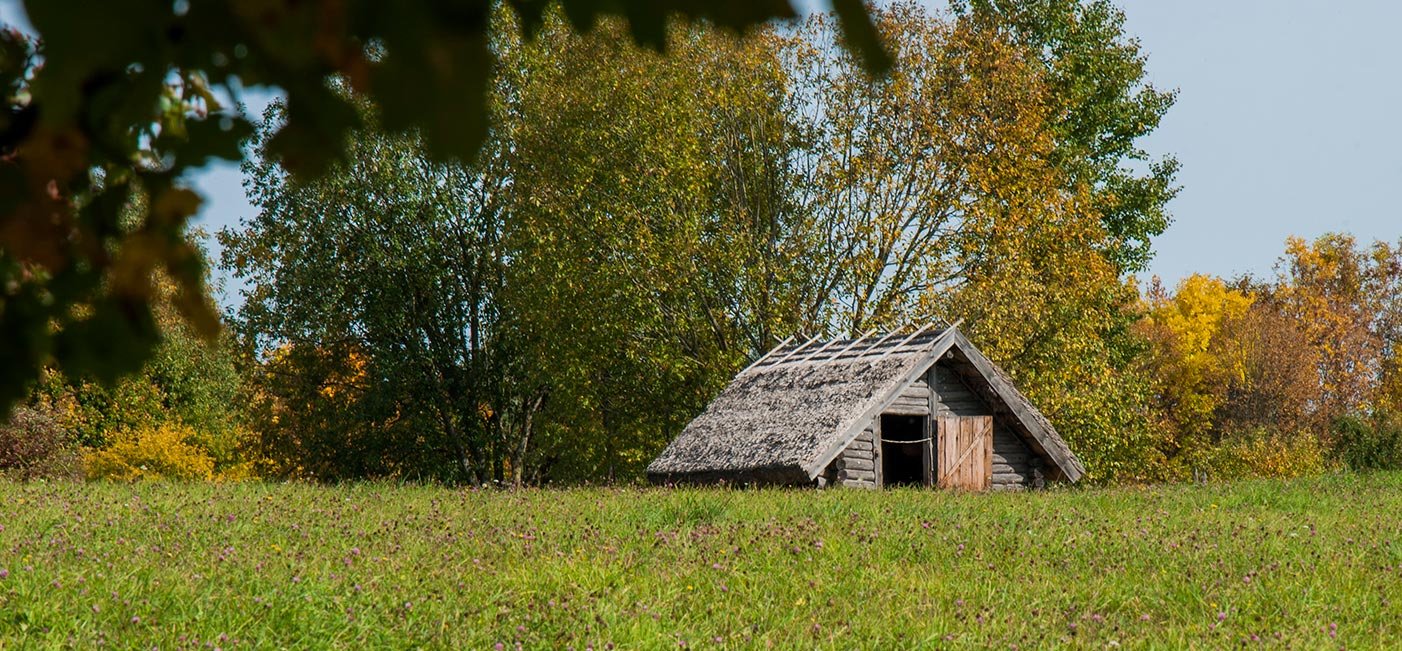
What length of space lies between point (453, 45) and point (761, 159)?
2845cm

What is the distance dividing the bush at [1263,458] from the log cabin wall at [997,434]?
17.6m

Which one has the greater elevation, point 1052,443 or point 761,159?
point 761,159

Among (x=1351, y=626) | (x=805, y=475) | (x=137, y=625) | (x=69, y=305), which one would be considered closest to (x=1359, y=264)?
(x=805, y=475)

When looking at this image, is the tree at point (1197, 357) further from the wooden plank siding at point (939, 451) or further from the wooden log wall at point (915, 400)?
the wooden log wall at point (915, 400)

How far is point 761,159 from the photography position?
97.9 feet

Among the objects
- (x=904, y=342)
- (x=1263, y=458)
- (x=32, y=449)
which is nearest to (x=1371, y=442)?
(x=1263, y=458)

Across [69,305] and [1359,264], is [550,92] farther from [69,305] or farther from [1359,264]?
[1359,264]

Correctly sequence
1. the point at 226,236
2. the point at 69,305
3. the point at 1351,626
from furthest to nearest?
the point at 226,236 < the point at 1351,626 < the point at 69,305

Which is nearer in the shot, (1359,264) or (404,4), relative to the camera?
(404,4)

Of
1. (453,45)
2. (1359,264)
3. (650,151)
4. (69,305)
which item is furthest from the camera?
(1359,264)

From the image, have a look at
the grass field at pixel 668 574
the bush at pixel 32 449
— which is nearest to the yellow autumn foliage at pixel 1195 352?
the bush at pixel 32 449

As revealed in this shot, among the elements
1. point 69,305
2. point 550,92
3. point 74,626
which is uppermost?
point 550,92

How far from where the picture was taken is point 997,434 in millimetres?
24797

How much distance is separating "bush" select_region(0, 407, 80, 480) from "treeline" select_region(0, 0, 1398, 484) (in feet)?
0.75
